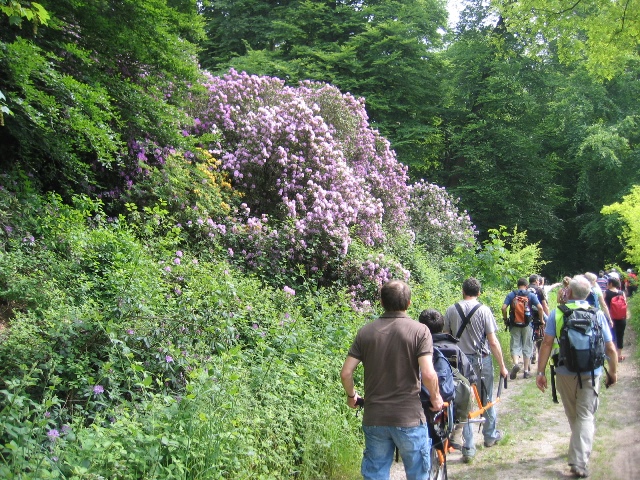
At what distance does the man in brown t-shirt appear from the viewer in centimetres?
416

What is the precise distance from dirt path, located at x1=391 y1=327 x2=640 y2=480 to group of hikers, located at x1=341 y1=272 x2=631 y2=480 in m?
0.23

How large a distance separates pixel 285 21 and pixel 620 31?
15145 millimetres

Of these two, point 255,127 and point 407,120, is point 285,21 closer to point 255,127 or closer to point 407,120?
point 407,120

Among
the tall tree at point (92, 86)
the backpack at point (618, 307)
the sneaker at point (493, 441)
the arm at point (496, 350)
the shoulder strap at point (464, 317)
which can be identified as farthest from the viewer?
the backpack at point (618, 307)

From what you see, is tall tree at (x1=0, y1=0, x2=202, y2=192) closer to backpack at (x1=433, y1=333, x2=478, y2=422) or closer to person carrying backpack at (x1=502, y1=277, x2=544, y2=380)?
backpack at (x1=433, y1=333, x2=478, y2=422)

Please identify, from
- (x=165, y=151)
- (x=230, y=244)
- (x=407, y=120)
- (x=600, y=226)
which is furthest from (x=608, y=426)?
(x=600, y=226)

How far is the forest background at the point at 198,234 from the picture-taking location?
15.5 ft

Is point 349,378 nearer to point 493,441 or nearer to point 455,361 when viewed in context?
point 455,361

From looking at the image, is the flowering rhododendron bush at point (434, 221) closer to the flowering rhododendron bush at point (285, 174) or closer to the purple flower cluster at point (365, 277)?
the flowering rhododendron bush at point (285, 174)

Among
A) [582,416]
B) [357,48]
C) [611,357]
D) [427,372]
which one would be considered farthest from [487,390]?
[357,48]

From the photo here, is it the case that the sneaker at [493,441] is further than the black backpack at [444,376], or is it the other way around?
the sneaker at [493,441]

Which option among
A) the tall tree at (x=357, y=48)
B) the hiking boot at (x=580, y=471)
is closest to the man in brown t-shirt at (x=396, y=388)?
the hiking boot at (x=580, y=471)

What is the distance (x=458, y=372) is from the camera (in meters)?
5.52

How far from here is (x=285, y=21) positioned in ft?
78.8
